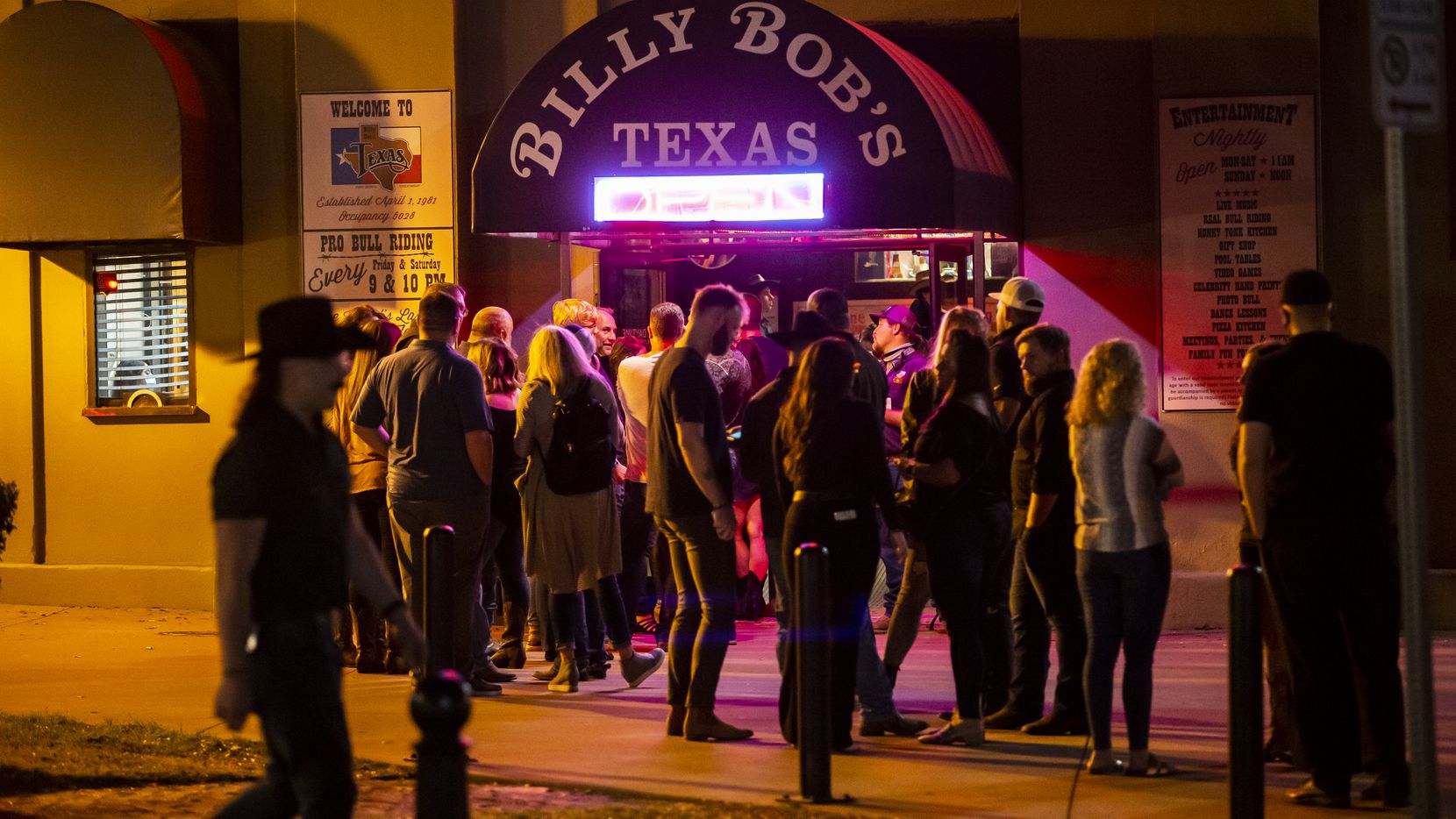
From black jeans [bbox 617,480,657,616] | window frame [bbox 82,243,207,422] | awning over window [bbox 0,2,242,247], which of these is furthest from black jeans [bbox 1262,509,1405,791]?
window frame [bbox 82,243,207,422]

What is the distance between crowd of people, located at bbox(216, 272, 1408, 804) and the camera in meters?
6.33

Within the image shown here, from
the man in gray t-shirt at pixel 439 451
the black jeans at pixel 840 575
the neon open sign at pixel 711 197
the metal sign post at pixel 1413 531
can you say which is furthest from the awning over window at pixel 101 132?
the metal sign post at pixel 1413 531

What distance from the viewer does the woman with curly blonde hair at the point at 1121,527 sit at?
6664 mm

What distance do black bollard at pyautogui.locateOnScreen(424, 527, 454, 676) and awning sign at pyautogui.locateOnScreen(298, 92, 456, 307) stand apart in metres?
5.77

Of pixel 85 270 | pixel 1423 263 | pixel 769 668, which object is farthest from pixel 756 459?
pixel 85 270

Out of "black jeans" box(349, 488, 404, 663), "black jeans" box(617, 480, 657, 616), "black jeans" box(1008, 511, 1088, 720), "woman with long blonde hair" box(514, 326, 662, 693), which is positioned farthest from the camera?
"black jeans" box(617, 480, 657, 616)

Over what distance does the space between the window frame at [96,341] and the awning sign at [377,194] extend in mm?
1025

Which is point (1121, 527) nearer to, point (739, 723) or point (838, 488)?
point (838, 488)

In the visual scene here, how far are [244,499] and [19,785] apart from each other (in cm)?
341

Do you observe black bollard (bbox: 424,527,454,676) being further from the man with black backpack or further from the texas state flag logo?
the texas state flag logo

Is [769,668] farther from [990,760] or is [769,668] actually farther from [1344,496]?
[1344,496]

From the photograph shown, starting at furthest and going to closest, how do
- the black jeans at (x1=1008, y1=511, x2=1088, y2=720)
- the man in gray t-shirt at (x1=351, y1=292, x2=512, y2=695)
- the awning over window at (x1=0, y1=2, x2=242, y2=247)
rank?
the awning over window at (x1=0, y1=2, x2=242, y2=247), the man in gray t-shirt at (x1=351, y1=292, x2=512, y2=695), the black jeans at (x1=1008, y1=511, x2=1088, y2=720)

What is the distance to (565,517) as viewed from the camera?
28.9 ft

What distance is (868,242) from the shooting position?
1237 centimetres
